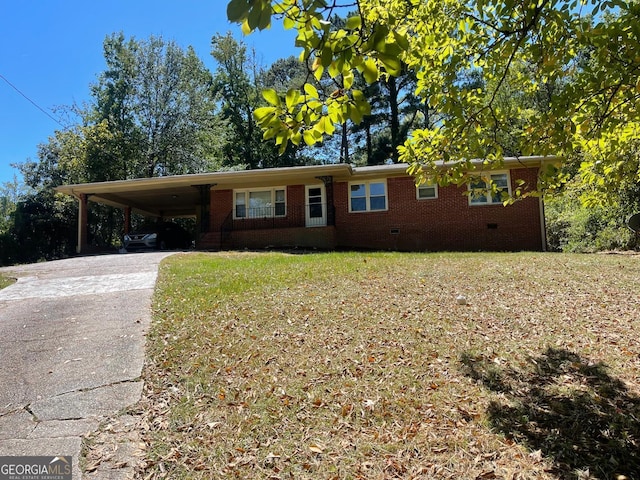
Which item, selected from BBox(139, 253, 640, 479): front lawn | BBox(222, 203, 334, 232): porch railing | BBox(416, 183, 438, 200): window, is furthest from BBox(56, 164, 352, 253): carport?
BBox(139, 253, 640, 479): front lawn

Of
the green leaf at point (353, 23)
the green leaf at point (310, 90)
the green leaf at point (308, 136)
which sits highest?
the green leaf at point (353, 23)

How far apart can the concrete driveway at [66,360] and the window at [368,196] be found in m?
9.41

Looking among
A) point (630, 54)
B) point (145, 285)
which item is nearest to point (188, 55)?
point (145, 285)

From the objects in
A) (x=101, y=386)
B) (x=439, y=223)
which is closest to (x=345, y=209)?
(x=439, y=223)

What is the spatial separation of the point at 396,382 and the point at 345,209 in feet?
40.5

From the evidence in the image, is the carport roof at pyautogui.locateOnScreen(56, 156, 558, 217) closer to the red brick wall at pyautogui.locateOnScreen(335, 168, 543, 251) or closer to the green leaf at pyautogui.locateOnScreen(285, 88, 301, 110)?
the red brick wall at pyautogui.locateOnScreen(335, 168, 543, 251)

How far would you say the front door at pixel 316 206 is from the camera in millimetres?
15812

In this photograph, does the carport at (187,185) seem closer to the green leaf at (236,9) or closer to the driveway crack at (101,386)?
the driveway crack at (101,386)

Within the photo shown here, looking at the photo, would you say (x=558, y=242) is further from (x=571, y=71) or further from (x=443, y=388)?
(x=443, y=388)

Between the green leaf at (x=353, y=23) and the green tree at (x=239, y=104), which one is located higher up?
the green tree at (x=239, y=104)

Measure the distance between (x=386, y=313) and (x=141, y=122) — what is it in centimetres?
2767
